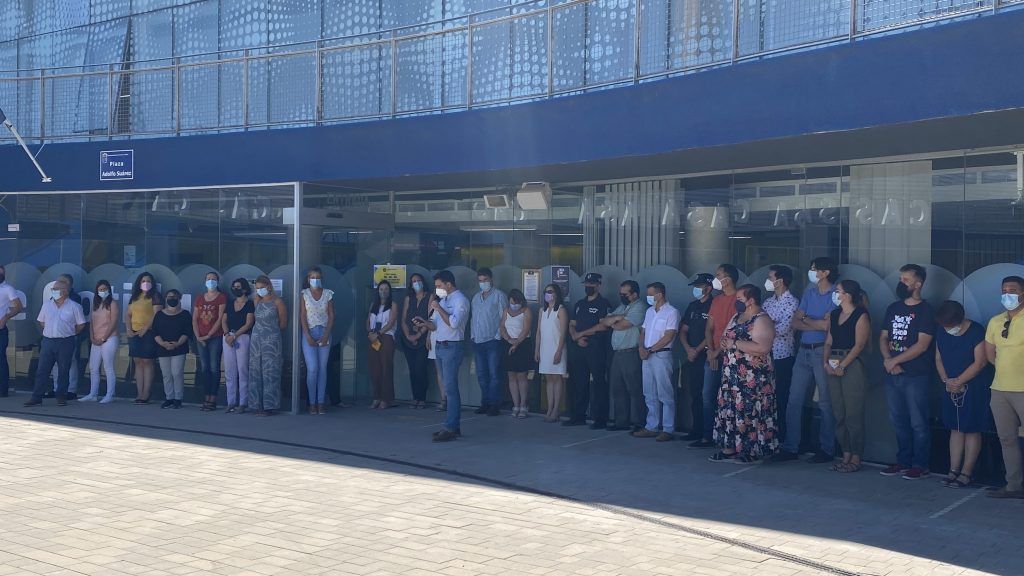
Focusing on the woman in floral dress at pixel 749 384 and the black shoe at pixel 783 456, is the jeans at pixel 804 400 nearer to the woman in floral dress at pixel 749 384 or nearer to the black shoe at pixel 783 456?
the black shoe at pixel 783 456

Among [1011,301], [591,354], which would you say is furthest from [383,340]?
[1011,301]

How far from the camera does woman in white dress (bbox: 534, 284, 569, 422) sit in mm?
13273

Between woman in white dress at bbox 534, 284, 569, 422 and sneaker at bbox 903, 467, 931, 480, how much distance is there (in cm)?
459

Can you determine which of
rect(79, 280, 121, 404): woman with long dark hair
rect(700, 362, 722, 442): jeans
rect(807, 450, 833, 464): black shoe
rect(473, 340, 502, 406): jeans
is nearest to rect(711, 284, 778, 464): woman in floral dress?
rect(807, 450, 833, 464): black shoe

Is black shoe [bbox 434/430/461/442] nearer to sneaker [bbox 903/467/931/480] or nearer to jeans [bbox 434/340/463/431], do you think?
jeans [bbox 434/340/463/431]

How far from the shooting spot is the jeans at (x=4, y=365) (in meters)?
15.9

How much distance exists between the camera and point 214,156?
1501 centimetres

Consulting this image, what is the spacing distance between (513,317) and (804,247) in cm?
395

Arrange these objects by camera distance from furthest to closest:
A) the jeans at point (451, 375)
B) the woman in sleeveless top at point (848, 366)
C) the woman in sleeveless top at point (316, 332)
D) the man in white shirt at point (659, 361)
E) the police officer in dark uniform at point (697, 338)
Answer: the woman in sleeveless top at point (316, 332)
the man in white shirt at point (659, 361)
the police officer in dark uniform at point (697, 338)
the jeans at point (451, 375)
the woman in sleeveless top at point (848, 366)

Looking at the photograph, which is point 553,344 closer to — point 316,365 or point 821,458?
point 316,365

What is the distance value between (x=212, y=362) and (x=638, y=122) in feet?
23.1

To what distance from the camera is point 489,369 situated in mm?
14070

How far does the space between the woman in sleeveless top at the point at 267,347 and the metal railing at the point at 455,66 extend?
8.40ft

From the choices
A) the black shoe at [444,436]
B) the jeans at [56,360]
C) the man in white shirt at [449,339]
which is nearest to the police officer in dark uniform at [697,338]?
the man in white shirt at [449,339]
